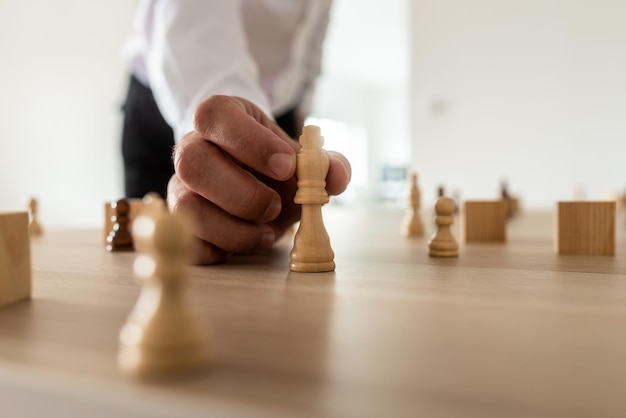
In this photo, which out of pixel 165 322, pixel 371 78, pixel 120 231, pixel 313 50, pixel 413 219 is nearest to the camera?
pixel 165 322

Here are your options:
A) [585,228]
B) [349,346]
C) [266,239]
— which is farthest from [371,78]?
[349,346]

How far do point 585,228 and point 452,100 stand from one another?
2968 millimetres

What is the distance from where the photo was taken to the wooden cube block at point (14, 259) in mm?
419

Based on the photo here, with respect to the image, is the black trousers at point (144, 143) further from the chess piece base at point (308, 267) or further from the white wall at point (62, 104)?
the white wall at point (62, 104)

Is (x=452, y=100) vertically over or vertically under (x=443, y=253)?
over

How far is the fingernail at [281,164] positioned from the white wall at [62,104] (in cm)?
363

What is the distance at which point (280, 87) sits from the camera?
1.47 meters

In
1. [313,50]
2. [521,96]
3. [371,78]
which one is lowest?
[313,50]

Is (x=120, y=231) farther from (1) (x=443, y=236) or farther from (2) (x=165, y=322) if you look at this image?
(2) (x=165, y=322)

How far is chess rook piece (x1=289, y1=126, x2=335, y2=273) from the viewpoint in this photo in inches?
21.9

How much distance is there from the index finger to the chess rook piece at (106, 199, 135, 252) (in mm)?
340

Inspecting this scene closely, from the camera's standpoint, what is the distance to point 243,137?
0.55m

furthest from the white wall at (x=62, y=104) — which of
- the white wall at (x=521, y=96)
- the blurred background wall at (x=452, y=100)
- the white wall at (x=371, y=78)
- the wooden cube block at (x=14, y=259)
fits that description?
the wooden cube block at (x=14, y=259)

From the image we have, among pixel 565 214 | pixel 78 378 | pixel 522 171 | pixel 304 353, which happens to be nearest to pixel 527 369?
pixel 304 353
